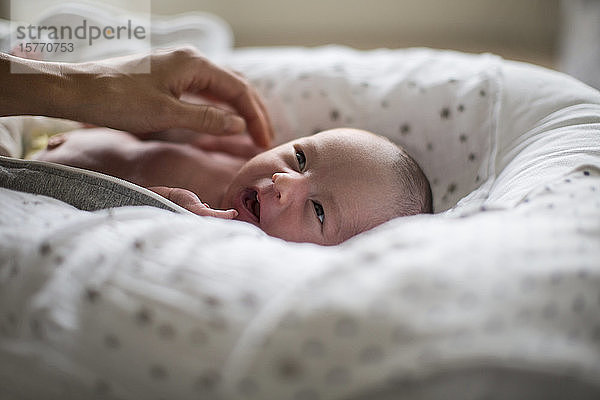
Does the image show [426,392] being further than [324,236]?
No

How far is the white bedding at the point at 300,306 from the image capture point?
0.50m

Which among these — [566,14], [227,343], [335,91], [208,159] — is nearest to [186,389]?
[227,343]

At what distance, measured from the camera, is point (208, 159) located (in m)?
1.10

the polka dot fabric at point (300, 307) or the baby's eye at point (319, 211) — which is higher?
the polka dot fabric at point (300, 307)

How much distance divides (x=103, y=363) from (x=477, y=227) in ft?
1.41

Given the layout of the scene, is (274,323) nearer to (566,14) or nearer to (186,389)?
(186,389)

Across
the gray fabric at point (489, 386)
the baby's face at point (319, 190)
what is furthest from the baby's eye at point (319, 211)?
the gray fabric at point (489, 386)

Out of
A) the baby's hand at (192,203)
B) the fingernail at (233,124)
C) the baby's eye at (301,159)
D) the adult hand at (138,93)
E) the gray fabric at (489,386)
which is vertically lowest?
the baby's hand at (192,203)

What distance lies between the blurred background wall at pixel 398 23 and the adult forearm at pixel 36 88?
1864 mm

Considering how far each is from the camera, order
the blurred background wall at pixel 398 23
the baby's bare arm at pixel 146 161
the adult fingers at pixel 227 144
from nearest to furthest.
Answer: the baby's bare arm at pixel 146 161, the adult fingers at pixel 227 144, the blurred background wall at pixel 398 23

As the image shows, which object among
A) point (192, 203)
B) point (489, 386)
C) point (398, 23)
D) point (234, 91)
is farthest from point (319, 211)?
point (398, 23)

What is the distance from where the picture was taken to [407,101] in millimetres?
1113

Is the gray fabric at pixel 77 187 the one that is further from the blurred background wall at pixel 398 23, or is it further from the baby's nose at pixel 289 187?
the blurred background wall at pixel 398 23

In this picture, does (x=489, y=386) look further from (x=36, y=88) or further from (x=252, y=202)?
(x=36, y=88)
